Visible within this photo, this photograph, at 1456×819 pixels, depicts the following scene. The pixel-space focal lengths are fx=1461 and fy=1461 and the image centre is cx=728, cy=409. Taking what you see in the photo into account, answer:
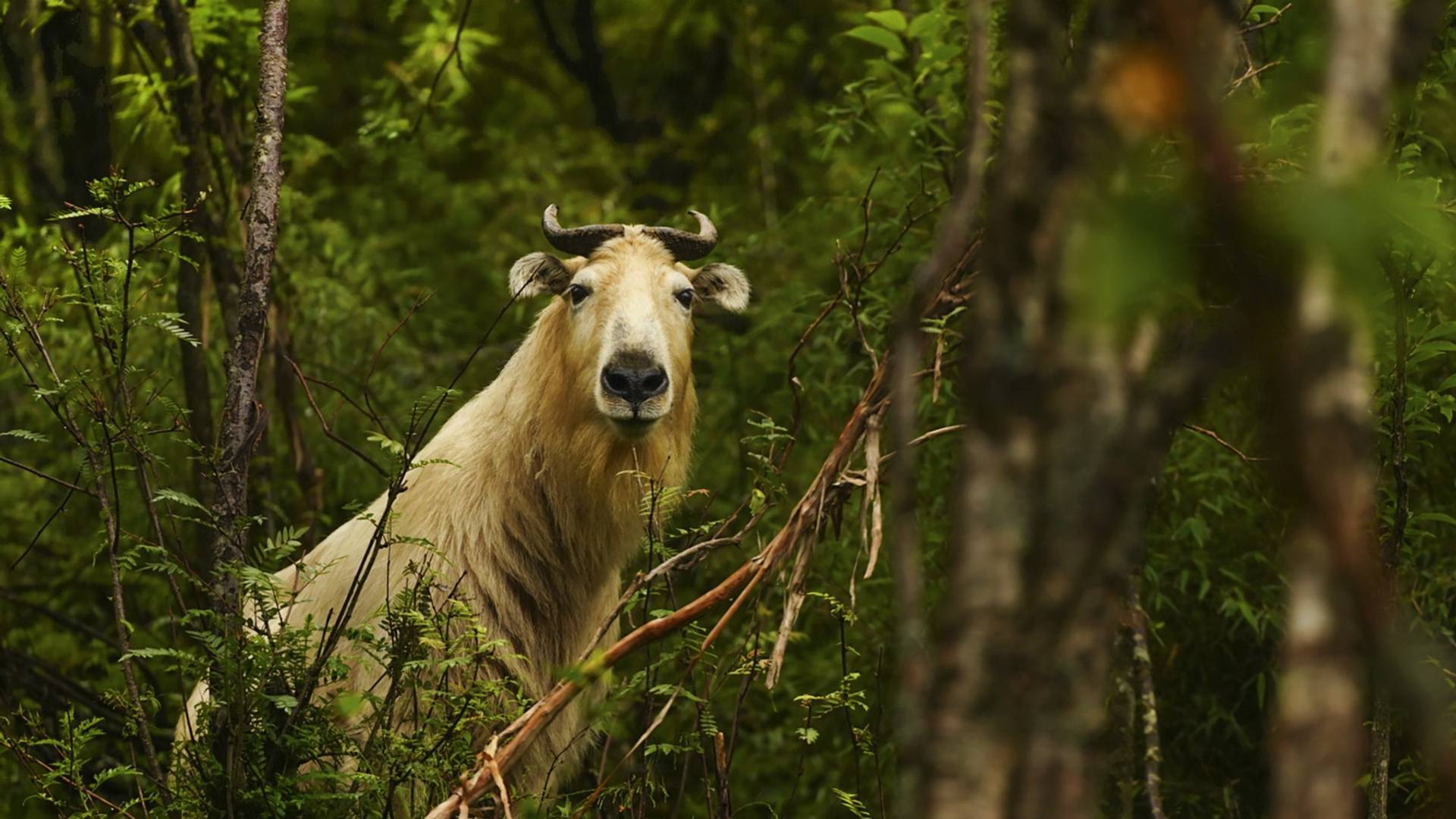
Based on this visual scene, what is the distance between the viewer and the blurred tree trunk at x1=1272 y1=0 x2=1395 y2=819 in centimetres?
132

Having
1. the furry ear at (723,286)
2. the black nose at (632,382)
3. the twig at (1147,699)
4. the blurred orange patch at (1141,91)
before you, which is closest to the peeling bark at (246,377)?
the black nose at (632,382)

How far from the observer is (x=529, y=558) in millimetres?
4828

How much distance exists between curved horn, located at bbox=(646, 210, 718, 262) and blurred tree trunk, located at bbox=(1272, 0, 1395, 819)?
4118 mm

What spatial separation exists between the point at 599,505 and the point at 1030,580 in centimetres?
356

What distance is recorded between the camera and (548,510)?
489cm

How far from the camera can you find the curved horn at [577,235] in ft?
17.3

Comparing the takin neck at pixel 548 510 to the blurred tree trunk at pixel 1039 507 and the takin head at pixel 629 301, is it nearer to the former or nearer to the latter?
the takin head at pixel 629 301

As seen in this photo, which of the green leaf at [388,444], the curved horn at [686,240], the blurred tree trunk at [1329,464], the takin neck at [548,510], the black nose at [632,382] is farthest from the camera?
the curved horn at [686,240]

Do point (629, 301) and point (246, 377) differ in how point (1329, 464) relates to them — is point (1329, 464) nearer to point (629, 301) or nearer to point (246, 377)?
point (246, 377)

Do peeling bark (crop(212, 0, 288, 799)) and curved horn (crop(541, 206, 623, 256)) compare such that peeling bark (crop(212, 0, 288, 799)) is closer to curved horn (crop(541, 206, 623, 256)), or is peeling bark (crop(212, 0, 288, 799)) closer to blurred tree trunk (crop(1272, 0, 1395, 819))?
curved horn (crop(541, 206, 623, 256))

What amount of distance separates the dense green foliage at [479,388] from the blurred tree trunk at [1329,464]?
2.64ft

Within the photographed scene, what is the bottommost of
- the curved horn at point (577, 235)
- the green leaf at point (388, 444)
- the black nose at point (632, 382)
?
the green leaf at point (388, 444)

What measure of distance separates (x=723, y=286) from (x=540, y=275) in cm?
72

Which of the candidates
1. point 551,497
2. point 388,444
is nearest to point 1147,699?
point 551,497
